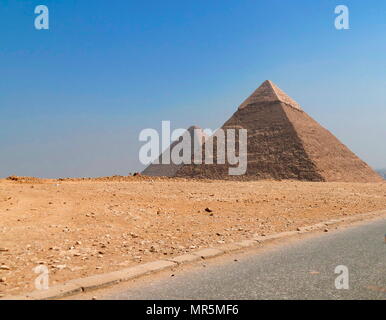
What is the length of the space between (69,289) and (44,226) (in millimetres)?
3490

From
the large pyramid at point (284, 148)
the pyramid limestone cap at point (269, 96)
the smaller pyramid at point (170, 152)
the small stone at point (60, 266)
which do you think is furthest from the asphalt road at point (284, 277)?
the pyramid limestone cap at point (269, 96)

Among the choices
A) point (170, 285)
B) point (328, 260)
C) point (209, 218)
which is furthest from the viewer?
point (209, 218)

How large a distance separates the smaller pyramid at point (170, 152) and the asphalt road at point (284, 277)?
72.3 m

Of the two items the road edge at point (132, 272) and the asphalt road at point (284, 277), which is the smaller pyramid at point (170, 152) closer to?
the road edge at point (132, 272)

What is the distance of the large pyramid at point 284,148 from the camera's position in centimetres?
6016

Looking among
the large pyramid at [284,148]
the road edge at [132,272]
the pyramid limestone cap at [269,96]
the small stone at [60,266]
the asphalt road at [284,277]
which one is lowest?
the asphalt road at [284,277]

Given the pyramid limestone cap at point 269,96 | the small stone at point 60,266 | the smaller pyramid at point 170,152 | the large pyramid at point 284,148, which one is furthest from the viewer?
the pyramid limestone cap at point 269,96

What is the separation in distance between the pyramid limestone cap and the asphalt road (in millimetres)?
81122

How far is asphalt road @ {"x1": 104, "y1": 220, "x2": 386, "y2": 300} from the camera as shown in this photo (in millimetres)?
3480

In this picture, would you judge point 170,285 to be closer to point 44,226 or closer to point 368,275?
point 368,275

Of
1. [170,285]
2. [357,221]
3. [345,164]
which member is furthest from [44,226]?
[345,164]

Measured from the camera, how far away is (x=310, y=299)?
3328 millimetres

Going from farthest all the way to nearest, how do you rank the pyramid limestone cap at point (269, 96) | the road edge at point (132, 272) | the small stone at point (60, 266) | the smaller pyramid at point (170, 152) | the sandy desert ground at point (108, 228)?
the pyramid limestone cap at point (269, 96) < the smaller pyramid at point (170, 152) < the sandy desert ground at point (108, 228) < the small stone at point (60, 266) < the road edge at point (132, 272)

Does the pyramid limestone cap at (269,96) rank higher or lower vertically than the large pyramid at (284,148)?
higher
